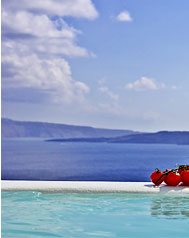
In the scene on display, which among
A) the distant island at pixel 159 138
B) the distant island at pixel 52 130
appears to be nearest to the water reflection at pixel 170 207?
the distant island at pixel 159 138

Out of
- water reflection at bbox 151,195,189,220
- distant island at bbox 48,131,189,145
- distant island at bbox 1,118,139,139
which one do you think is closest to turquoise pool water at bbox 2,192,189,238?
water reflection at bbox 151,195,189,220

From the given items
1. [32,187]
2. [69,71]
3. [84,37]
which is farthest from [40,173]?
[32,187]

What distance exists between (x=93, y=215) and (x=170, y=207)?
600mm

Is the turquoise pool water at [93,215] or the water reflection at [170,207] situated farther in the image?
the water reflection at [170,207]

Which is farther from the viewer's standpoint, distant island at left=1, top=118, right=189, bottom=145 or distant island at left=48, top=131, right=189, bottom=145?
distant island at left=1, top=118, right=189, bottom=145

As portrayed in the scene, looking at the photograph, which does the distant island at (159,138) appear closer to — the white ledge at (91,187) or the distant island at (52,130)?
the distant island at (52,130)

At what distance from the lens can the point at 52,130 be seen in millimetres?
137000

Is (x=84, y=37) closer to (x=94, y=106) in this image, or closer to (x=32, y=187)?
(x=94, y=106)

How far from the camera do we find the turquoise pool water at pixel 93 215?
2.92 meters

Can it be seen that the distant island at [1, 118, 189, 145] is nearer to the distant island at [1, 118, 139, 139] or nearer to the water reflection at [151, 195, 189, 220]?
the distant island at [1, 118, 139, 139]

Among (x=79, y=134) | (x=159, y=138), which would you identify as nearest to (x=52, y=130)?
(x=79, y=134)

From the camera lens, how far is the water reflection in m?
3.26

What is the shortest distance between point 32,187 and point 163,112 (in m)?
62.3

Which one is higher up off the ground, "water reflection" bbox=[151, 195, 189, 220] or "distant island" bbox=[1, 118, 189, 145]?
"distant island" bbox=[1, 118, 189, 145]
